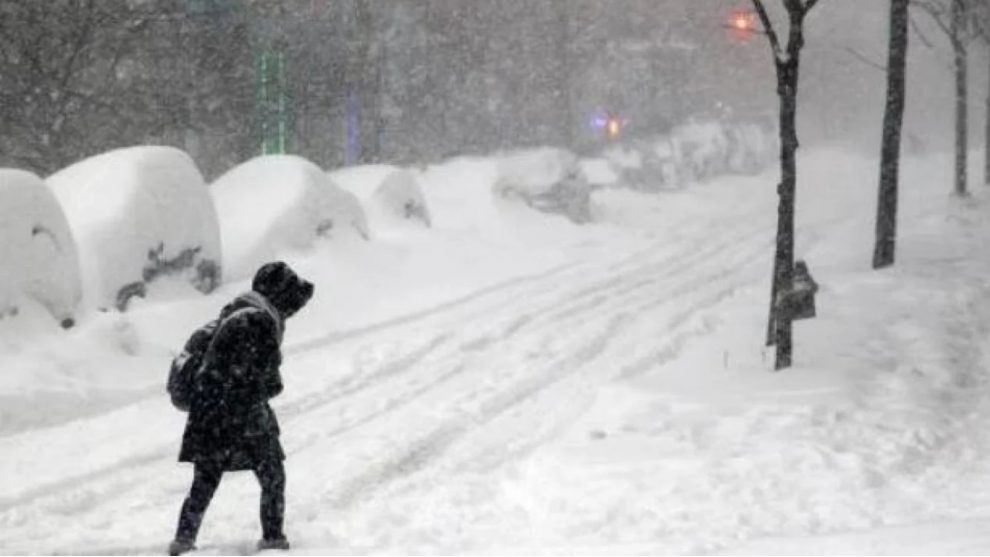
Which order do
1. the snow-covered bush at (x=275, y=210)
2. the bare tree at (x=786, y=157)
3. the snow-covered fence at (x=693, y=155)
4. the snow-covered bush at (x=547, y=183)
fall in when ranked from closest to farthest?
1. the bare tree at (x=786, y=157)
2. the snow-covered bush at (x=275, y=210)
3. the snow-covered bush at (x=547, y=183)
4. the snow-covered fence at (x=693, y=155)

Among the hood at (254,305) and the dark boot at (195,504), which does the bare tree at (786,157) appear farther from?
the dark boot at (195,504)

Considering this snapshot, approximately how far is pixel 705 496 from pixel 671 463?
2.34ft

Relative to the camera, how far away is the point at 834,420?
8664 mm

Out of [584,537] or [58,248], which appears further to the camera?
[58,248]

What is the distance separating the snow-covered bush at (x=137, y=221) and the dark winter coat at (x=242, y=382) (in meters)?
6.94

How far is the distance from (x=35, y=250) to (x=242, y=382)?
6.06 metres

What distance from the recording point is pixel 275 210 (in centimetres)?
1588

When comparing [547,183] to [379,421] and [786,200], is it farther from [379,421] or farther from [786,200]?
[379,421]

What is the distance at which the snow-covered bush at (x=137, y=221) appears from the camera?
476 inches

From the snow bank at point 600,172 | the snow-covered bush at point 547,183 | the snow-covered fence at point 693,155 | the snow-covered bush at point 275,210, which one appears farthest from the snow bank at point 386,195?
the snow-covered fence at point 693,155

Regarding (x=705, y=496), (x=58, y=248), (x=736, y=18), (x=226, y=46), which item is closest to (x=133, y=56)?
(x=226, y=46)

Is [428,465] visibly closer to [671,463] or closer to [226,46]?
[671,463]

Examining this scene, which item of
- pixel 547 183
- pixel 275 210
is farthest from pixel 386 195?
pixel 547 183

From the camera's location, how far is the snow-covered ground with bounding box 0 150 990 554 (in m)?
6.45
